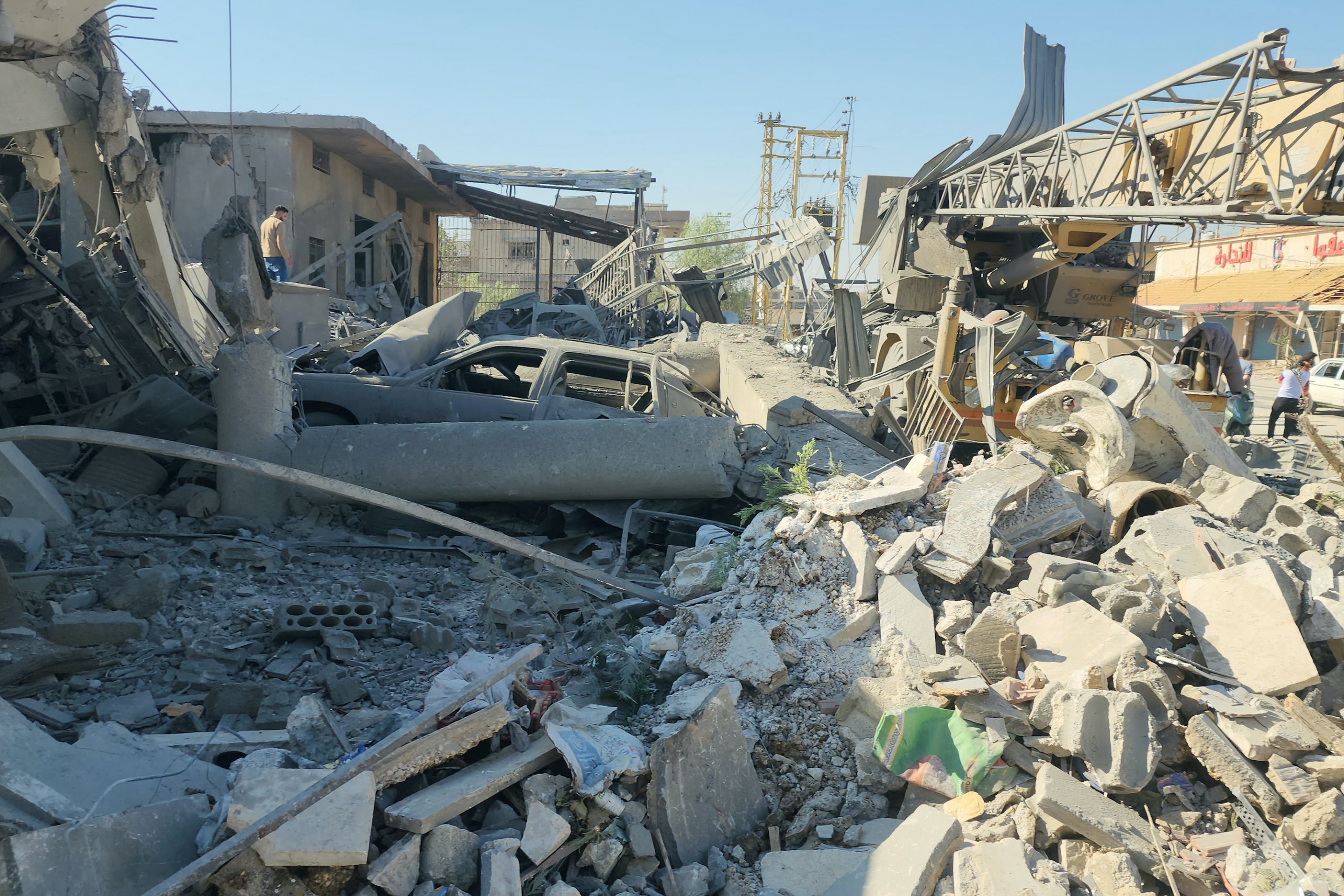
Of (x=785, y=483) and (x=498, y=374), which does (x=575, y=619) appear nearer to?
(x=785, y=483)

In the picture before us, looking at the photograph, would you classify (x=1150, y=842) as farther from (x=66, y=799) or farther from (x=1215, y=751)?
(x=66, y=799)

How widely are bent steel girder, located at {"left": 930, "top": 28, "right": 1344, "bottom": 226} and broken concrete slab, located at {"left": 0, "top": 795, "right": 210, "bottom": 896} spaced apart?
7139 mm

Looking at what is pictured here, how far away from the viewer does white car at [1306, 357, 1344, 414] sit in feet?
59.0

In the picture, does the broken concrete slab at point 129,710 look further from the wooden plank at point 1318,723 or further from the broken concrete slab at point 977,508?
the wooden plank at point 1318,723

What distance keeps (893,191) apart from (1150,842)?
9.33 m

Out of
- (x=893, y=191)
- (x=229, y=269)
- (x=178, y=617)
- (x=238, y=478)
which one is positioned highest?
(x=893, y=191)

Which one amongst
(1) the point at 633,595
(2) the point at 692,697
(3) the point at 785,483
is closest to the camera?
(2) the point at 692,697

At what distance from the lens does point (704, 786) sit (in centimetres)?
329

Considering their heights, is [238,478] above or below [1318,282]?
below

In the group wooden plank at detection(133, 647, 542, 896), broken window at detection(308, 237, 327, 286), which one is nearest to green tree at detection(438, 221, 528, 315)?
broken window at detection(308, 237, 327, 286)

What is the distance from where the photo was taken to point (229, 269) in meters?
6.72

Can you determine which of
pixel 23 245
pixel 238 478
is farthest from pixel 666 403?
pixel 23 245

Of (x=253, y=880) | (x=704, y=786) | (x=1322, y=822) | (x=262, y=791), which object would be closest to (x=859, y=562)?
(x=704, y=786)

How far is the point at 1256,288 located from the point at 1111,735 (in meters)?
27.4
